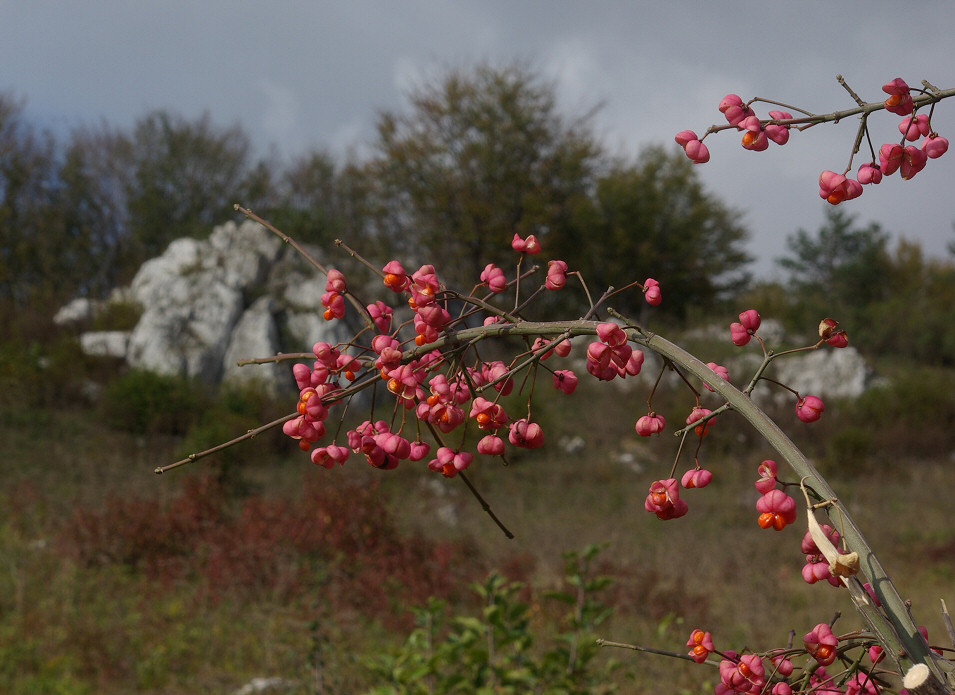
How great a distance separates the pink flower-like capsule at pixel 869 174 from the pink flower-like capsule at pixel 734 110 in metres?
0.17

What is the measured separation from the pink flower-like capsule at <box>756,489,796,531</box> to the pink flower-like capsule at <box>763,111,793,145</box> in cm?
47

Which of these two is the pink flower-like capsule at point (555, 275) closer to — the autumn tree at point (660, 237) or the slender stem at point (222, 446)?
the slender stem at point (222, 446)

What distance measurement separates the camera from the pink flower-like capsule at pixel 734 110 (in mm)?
1002

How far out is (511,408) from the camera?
11.4 m

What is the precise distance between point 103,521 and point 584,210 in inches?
Result: 558

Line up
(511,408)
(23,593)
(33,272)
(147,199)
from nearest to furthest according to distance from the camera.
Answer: (23,593) → (511,408) → (33,272) → (147,199)

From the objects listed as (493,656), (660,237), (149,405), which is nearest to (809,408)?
(493,656)

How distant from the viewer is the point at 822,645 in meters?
0.93

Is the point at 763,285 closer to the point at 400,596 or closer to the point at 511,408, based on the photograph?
the point at 511,408

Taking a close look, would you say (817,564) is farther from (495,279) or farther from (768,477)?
(495,279)

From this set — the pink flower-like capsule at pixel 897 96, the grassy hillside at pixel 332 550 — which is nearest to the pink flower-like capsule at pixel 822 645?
the pink flower-like capsule at pixel 897 96

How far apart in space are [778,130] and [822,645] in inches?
26.2

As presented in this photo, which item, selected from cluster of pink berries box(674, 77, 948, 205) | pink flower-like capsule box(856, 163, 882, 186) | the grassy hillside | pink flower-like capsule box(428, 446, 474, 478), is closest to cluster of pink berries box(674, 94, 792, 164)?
cluster of pink berries box(674, 77, 948, 205)

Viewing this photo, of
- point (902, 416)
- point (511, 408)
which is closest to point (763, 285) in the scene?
point (902, 416)
